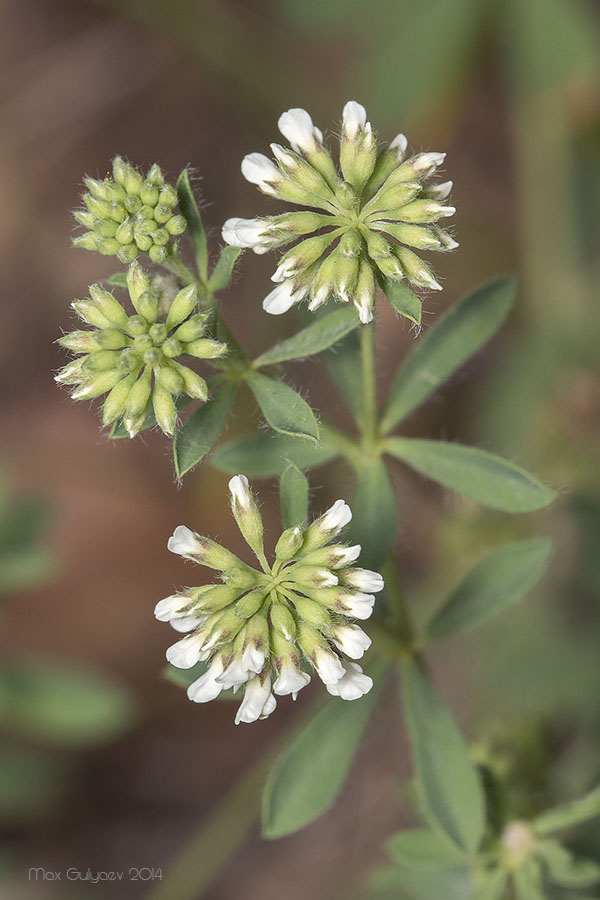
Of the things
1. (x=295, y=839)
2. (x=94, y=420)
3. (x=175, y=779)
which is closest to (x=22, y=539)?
(x=94, y=420)

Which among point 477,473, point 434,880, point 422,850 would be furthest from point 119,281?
point 434,880

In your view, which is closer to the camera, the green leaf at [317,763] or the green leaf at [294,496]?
the green leaf at [294,496]

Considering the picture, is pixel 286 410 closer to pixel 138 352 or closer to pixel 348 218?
pixel 138 352

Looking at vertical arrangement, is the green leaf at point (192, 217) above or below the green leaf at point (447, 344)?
above

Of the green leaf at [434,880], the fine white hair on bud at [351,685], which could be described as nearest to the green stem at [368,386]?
the fine white hair on bud at [351,685]

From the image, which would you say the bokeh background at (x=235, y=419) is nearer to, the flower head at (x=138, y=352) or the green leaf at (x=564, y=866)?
the green leaf at (x=564, y=866)

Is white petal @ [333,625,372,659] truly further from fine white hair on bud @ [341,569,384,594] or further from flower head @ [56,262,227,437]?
flower head @ [56,262,227,437]

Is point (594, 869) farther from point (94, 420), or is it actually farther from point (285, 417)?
point (94, 420)

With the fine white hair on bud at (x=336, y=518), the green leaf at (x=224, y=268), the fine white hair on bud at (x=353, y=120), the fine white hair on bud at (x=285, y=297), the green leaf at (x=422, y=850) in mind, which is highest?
the fine white hair on bud at (x=353, y=120)

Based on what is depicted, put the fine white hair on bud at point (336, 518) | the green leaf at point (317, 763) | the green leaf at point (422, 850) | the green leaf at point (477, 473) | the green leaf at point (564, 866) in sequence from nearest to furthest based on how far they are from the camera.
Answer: the fine white hair on bud at point (336, 518) < the green leaf at point (477, 473) < the green leaf at point (317, 763) < the green leaf at point (564, 866) < the green leaf at point (422, 850)
